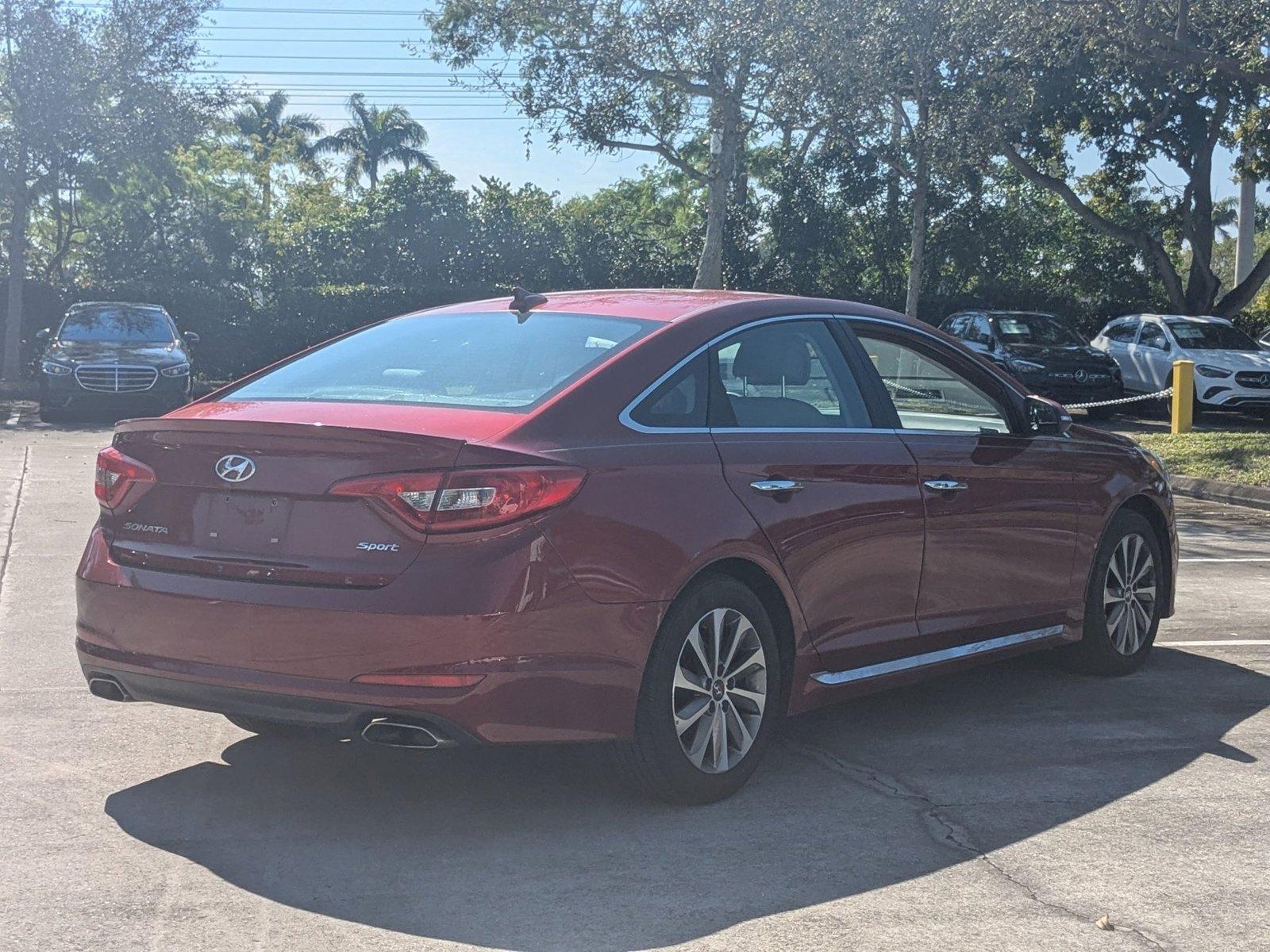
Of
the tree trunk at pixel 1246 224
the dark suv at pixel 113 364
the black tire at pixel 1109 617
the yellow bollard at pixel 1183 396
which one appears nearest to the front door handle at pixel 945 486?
the black tire at pixel 1109 617

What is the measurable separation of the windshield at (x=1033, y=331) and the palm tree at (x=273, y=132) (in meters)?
28.8

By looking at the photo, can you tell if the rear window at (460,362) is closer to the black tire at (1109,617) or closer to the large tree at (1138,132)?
the black tire at (1109,617)

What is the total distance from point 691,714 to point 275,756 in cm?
157

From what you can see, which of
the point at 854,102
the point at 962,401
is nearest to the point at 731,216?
the point at 854,102

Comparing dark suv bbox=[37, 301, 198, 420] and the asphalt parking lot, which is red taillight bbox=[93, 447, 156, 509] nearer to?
the asphalt parking lot

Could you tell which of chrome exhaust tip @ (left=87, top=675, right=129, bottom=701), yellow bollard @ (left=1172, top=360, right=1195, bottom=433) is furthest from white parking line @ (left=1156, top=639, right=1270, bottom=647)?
yellow bollard @ (left=1172, top=360, right=1195, bottom=433)

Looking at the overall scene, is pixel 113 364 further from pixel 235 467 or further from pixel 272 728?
pixel 235 467

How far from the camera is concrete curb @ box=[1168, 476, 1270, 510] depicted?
49.9ft


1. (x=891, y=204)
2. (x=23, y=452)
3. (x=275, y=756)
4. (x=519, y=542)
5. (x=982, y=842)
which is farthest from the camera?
(x=891, y=204)

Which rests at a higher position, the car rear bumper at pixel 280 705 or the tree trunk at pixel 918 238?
the tree trunk at pixel 918 238

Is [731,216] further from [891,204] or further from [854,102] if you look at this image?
[854,102]

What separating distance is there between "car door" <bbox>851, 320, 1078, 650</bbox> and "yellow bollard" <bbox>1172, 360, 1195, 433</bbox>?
15.3m

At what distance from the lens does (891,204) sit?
35656mm

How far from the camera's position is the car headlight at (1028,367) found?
25656 mm
